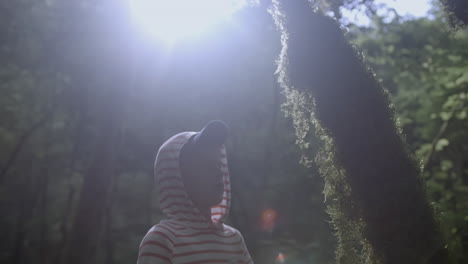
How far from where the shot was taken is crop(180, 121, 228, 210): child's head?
2.69 metres

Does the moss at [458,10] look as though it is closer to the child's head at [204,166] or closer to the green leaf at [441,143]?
the child's head at [204,166]

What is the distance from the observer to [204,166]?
8.91ft

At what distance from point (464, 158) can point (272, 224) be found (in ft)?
24.7

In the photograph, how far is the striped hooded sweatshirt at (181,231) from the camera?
7.86ft

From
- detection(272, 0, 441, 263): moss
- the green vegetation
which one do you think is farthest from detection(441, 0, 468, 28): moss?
the green vegetation

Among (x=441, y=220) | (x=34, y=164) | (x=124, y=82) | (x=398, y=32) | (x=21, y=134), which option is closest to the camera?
(x=441, y=220)

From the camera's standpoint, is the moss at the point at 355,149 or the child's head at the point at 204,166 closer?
the moss at the point at 355,149

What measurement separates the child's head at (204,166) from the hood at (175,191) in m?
0.04

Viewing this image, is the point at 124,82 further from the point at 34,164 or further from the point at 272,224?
the point at 34,164

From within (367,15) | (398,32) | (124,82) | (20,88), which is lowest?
(367,15)

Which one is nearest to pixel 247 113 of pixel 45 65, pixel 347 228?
pixel 45 65

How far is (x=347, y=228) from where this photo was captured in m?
2.96

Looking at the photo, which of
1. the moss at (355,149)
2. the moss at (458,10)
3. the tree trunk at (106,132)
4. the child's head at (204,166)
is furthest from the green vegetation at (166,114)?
the child's head at (204,166)

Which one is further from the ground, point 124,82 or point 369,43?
point 369,43
